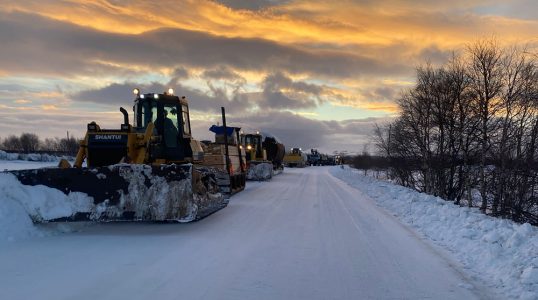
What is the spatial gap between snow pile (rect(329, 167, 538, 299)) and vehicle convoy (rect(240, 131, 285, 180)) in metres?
15.4

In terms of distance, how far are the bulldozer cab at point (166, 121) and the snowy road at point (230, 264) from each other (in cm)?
243

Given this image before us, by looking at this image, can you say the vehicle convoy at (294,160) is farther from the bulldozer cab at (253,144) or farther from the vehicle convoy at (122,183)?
the vehicle convoy at (122,183)

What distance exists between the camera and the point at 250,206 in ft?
35.7

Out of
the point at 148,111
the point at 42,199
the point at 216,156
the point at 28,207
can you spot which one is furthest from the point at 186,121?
the point at 216,156

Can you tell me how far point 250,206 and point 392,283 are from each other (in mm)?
6857

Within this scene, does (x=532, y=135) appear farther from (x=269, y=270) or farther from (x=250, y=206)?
(x=269, y=270)

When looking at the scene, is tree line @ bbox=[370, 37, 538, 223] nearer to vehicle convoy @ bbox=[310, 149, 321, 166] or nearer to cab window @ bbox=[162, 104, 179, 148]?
cab window @ bbox=[162, 104, 179, 148]

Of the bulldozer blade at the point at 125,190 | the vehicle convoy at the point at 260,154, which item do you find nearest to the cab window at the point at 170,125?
the bulldozer blade at the point at 125,190

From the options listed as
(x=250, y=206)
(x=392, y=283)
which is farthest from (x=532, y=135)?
(x=392, y=283)

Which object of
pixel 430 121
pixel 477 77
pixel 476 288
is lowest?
pixel 476 288

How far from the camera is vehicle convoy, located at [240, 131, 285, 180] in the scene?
24.6 metres

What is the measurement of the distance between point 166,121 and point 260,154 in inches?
768

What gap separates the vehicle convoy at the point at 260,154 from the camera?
80.8 feet

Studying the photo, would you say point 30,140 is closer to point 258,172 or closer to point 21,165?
point 21,165
